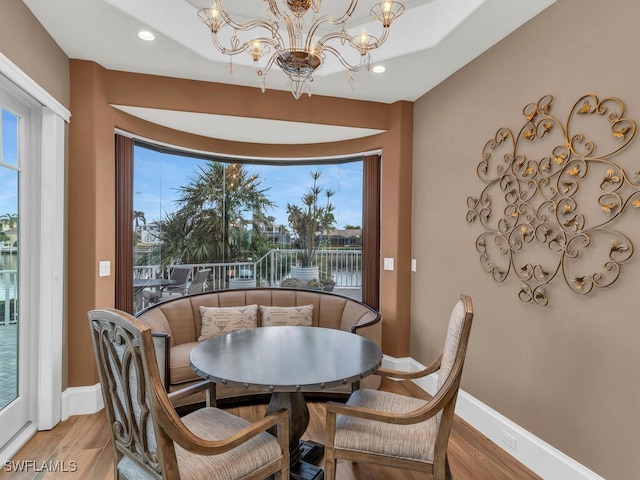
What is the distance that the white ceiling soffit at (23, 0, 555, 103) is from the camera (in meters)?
2.26

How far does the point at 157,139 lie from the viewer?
11.9ft

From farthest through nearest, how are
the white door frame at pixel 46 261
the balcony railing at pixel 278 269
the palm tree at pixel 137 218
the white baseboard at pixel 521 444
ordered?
1. the balcony railing at pixel 278 269
2. the palm tree at pixel 137 218
3. the white door frame at pixel 46 261
4. the white baseboard at pixel 521 444

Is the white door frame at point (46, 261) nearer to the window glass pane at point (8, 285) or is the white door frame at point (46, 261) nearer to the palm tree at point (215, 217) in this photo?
the window glass pane at point (8, 285)

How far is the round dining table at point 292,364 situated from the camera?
174cm

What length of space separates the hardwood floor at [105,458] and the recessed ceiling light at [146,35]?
2852 mm

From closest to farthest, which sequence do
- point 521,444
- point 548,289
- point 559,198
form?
point 559,198
point 548,289
point 521,444

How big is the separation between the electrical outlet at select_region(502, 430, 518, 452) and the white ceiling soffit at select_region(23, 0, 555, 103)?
8.92 ft

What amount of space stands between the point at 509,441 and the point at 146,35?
3.72 m

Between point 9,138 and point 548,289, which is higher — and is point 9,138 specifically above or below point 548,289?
above

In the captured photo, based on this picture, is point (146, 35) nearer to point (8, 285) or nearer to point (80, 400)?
point (8, 285)

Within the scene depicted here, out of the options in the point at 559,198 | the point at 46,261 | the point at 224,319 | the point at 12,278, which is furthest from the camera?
the point at 224,319

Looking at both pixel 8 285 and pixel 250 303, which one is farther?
pixel 250 303

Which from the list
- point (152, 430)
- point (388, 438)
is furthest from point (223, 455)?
point (388, 438)

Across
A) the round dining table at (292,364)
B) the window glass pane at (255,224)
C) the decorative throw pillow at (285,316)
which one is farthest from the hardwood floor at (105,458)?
the window glass pane at (255,224)
